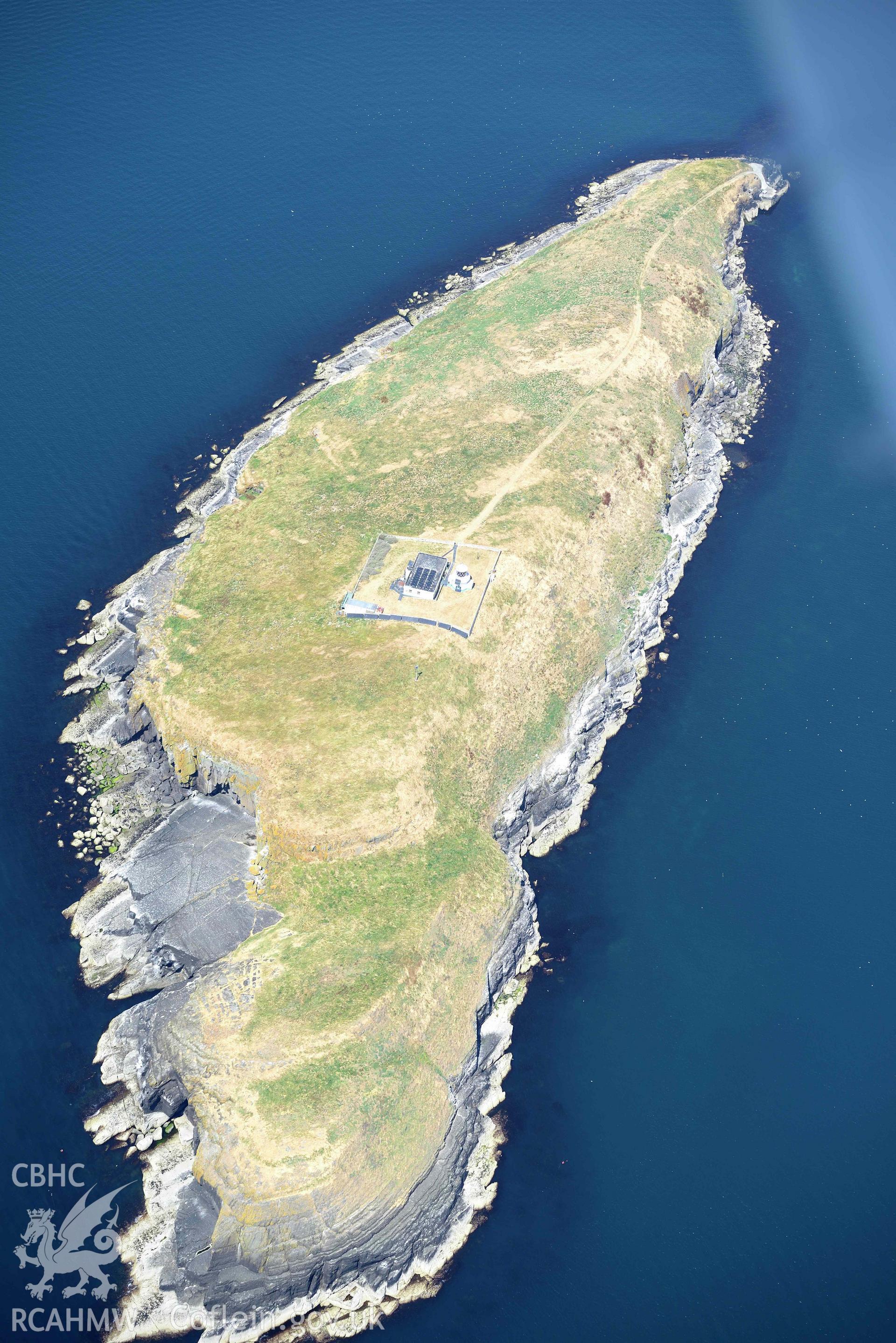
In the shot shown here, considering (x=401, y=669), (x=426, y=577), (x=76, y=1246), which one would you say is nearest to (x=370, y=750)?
(x=401, y=669)

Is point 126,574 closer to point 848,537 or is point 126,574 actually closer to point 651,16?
point 848,537

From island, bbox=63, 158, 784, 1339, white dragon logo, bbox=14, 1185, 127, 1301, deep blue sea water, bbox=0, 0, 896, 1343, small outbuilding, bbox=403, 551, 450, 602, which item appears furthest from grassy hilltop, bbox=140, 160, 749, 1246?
deep blue sea water, bbox=0, 0, 896, 1343

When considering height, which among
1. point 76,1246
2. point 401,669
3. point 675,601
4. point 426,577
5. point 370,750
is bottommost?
point 76,1246

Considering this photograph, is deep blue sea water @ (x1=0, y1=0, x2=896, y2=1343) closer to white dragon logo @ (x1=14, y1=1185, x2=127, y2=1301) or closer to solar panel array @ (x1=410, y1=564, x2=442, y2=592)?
Answer: white dragon logo @ (x1=14, y1=1185, x2=127, y2=1301)

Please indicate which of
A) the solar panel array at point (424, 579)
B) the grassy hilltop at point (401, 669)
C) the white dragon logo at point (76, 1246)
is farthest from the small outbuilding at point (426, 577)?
the white dragon logo at point (76, 1246)

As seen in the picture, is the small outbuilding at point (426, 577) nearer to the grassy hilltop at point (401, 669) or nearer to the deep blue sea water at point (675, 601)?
the grassy hilltop at point (401, 669)

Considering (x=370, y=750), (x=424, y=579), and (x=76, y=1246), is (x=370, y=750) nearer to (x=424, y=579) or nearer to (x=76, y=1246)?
(x=424, y=579)
